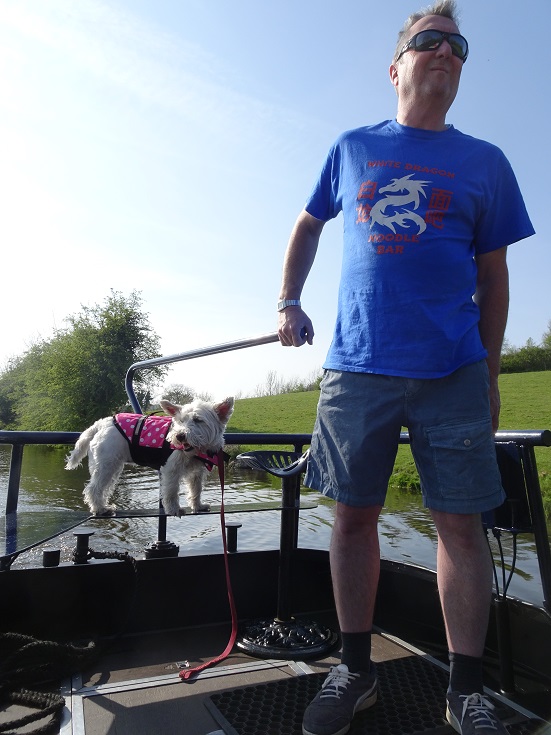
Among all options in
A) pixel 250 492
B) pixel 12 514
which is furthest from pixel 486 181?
pixel 250 492

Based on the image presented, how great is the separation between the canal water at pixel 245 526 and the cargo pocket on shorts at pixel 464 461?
4363 mm

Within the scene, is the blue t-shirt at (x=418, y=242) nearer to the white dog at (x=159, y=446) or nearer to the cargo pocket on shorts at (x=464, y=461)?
the cargo pocket on shorts at (x=464, y=461)

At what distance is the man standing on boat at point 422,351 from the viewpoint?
71.2 inches

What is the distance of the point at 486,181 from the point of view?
6.48ft

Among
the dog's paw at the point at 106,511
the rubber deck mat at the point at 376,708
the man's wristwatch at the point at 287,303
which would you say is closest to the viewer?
the rubber deck mat at the point at 376,708

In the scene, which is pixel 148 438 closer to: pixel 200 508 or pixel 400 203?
pixel 200 508

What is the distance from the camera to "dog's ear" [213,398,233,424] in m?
3.38

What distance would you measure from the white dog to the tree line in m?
27.9

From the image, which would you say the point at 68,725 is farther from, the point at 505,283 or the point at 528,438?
the point at 505,283

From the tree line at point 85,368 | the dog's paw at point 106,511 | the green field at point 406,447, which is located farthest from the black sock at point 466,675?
the tree line at point 85,368

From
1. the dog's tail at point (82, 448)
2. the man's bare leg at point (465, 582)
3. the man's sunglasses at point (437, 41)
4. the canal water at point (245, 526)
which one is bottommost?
the canal water at point (245, 526)

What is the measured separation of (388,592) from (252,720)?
110cm

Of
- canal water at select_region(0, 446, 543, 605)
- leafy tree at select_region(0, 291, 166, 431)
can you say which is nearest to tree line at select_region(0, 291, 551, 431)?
leafy tree at select_region(0, 291, 166, 431)

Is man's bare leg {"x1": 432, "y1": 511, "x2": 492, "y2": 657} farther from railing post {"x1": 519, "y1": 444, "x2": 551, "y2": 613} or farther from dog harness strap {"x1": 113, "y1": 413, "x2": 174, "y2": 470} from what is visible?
dog harness strap {"x1": 113, "y1": 413, "x2": 174, "y2": 470}
